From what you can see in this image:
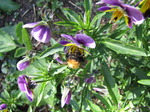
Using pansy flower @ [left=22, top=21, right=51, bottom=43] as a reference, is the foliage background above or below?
below

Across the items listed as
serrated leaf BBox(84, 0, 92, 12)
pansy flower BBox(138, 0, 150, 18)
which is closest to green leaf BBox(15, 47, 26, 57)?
serrated leaf BBox(84, 0, 92, 12)

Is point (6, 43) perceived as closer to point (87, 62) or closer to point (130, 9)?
point (87, 62)

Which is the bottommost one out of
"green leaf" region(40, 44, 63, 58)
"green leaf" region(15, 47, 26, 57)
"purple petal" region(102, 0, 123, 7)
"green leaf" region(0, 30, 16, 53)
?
"green leaf" region(0, 30, 16, 53)

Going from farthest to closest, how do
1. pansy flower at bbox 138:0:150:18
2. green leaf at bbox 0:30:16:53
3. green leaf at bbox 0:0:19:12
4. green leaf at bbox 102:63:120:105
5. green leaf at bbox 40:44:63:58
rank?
green leaf at bbox 0:0:19:12
green leaf at bbox 0:30:16:53
green leaf at bbox 102:63:120:105
green leaf at bbox 40:44:63:58
pansy flower at bbox 138:0:150:18

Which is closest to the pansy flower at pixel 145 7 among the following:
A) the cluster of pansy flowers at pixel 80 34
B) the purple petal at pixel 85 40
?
the cluster of pansy flowers at pixel 80 34

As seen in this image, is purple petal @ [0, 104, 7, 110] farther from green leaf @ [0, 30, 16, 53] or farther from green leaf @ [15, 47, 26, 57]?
green leaf @ [15, 47, 26, 57]

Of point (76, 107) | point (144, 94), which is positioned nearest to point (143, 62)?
point (144, 94)
